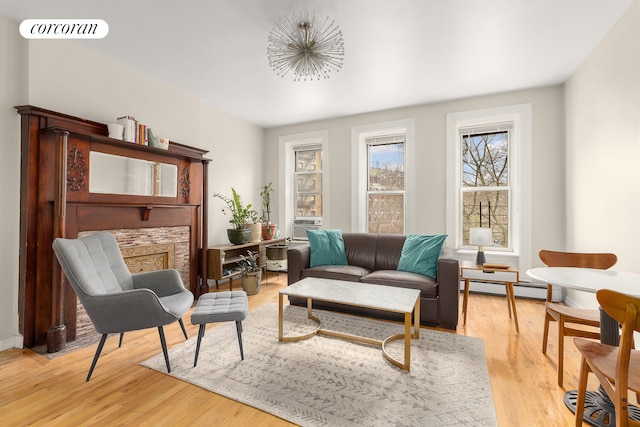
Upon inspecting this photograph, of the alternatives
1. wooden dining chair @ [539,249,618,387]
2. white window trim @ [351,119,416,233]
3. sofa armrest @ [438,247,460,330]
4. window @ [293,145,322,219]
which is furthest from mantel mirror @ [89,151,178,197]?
wooden dining chair @ [539,249,618,387]

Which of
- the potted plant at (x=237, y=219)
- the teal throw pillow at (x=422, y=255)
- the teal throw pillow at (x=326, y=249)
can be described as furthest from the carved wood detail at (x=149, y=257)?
the teal throw pillow at (x=422, y=255)

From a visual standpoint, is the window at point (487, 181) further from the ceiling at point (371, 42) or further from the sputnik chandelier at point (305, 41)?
the sputnik chandelier at point (305, 41)

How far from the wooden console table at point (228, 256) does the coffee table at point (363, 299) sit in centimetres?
158

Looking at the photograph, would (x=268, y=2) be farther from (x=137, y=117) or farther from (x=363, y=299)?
(x=363, y=299)

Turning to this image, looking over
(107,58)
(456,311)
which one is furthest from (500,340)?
(107,58)

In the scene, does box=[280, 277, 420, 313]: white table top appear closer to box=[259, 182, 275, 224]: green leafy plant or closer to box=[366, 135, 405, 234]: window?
box=[366, 135, 405, 234]: window

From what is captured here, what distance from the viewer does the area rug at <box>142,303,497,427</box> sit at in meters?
1.61

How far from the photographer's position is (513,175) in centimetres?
392

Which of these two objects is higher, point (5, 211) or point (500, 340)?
point (5, 211)

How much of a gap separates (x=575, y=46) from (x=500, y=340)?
9.30 feet

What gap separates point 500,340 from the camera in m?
2.54

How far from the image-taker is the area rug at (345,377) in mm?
1611

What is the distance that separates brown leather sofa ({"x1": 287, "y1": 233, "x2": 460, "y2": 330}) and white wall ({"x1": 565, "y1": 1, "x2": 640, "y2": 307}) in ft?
4.26

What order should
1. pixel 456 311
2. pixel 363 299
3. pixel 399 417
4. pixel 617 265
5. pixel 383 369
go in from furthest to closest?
pixel 456 311, pixel 617 265, pixel 363 299, pixel 383 369, pixel 399 417
